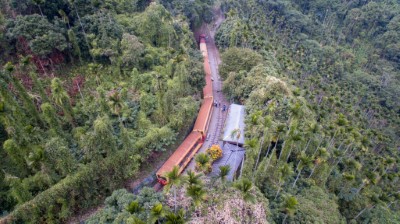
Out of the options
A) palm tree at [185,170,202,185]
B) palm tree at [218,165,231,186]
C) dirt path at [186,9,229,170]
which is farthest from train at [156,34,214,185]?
palm tree at [218,165,231,186]

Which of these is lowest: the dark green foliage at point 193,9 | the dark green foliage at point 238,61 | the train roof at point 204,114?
the train roof at point 204,114

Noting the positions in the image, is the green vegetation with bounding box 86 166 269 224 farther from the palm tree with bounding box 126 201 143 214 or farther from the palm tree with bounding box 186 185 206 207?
the palm tree with bounding box 126 201 143 214

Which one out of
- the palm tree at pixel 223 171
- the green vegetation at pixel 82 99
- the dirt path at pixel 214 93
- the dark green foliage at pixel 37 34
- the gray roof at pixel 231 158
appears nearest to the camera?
the palm tree at pixel 223 171

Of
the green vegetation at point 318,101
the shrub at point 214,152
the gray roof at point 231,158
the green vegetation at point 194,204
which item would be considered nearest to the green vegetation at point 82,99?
the green vegetation at point 194,204

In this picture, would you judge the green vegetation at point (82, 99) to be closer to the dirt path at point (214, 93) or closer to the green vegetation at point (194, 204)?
the dirt path at point (214, 93)

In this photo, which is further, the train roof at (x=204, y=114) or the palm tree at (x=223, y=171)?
the train roof at (x=204, y=114)

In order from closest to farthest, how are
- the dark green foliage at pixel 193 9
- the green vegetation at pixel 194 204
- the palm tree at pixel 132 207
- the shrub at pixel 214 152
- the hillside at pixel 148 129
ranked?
the palm tree at pixel 132 207 → the green vegetation at pixel 194 204 → the hillside at pixel 148 129 → the shrub at pixel 214 152 → the dark green foliage at pixel 193 9

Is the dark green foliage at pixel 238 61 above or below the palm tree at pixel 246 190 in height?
above
